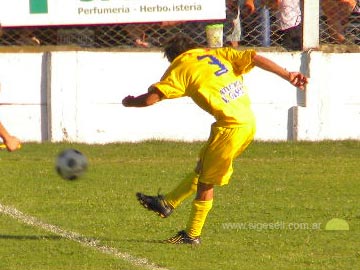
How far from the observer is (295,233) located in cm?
953

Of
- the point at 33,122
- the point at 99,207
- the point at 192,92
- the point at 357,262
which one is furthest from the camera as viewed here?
the point at 33,122

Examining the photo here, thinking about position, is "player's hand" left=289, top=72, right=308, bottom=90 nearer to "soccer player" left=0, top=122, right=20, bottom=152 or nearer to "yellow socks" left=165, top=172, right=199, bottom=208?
"yellow socks" left=165, top=172, right=199, bottom=208

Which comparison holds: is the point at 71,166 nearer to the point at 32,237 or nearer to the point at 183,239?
the point at 32,237

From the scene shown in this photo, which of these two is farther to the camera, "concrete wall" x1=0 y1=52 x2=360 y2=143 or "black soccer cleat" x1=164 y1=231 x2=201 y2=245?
"concrete wall" x1=0 y1=52 x2=360 y2=143

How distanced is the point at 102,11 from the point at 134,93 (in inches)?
47.3

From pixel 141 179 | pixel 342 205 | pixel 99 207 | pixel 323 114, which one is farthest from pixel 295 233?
pixel 323 114

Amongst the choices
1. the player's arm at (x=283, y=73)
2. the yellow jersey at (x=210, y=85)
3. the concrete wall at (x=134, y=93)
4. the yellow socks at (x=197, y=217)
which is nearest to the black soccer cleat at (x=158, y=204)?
the yellow socks at (x=197, y=217)

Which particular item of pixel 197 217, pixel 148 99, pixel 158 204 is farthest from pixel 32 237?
pixel 148 99

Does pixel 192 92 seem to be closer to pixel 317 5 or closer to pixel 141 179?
pixel 141 179

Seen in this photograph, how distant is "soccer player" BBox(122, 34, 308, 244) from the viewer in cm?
898

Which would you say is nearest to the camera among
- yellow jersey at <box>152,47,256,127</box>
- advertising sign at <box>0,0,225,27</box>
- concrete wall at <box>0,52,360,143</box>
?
yellow jersey at <box>152,47,256,127</box>

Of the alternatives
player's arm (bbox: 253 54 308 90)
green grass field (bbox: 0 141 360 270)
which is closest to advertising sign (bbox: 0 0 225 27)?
green grass field (bbox: 0 141 360 270)

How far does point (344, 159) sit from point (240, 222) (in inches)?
167

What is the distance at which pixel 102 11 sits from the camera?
15.0 metres
